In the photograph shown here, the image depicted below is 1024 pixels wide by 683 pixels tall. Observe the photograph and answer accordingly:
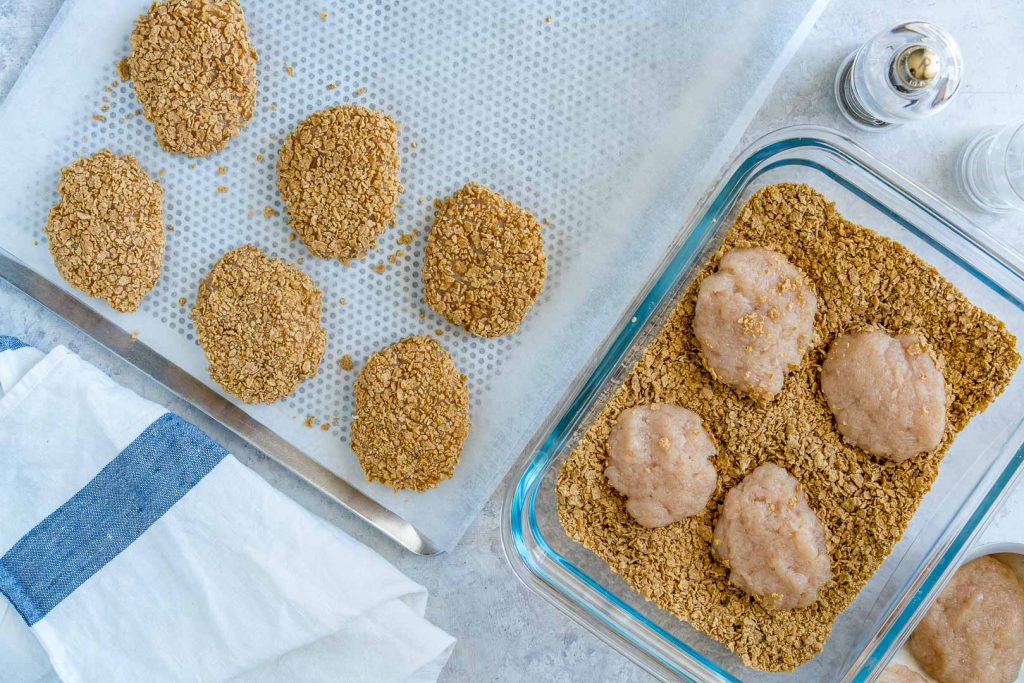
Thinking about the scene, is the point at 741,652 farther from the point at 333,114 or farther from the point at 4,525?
the point at 4,525

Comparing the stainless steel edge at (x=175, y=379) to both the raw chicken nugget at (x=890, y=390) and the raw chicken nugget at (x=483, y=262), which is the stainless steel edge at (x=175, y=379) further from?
the raw chicken nugget at (x=890, y=390)

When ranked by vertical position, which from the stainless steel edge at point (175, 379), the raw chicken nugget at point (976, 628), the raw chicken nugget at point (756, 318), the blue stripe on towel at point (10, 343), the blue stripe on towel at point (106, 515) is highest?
the raw chicken nugget at point (756, 318)

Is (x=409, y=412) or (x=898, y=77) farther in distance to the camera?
(x=409, y=412)

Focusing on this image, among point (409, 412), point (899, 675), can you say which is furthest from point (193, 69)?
point (899, 675)

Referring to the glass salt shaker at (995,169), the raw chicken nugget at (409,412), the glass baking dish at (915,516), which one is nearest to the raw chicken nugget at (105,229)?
the raw chicken nugget at (409,412)

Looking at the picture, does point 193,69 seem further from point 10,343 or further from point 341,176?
point 10,343
